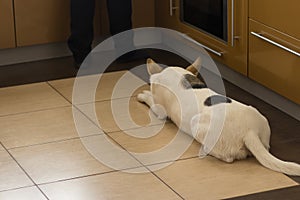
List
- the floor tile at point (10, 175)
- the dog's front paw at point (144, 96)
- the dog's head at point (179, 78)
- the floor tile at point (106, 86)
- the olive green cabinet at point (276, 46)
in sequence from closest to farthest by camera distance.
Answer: the floor tile at point (10, 175) → the olive green cabinet at point (276, 46) → the dog's head at point (179, 78) → the dog's front paw at point (144, 96) → the floor tile at point (106, 86)

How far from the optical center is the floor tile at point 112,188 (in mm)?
2832

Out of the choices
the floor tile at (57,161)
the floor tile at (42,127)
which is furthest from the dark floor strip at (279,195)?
the floor tile at (42,127)

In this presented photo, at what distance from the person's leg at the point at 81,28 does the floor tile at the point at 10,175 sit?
1220 mm

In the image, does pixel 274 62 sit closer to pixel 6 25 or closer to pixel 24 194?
pixel 24 194

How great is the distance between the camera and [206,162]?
10.2ft

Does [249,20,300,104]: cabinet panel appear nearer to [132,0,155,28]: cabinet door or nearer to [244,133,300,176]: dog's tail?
[244,133,300,176]: dog's tail

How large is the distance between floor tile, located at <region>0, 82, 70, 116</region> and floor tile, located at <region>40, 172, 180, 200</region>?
2.79 feet

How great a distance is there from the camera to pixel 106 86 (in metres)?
3.99

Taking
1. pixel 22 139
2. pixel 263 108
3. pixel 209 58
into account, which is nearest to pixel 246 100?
pixel 263 108

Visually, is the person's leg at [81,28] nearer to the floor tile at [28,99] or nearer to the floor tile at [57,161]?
the floor tile at [28,99]

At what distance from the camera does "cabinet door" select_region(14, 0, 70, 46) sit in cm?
429

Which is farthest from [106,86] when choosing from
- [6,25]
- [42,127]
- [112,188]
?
[112,188]

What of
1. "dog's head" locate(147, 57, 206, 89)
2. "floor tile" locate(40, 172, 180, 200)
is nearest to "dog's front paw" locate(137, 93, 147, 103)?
"dog's head" locate(147, 57, 206, 89)

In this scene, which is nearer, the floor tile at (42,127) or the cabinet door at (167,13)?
the floor tile at (42,127)
